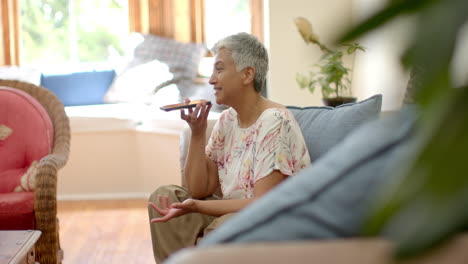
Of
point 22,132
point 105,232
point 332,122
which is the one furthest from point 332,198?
point 105,232

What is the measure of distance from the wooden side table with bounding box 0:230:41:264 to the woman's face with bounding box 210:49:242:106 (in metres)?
0.81

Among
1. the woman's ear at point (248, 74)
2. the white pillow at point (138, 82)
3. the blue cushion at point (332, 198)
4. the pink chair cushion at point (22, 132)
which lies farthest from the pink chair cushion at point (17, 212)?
the white pillow at point (138, 82)

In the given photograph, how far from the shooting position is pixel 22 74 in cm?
538

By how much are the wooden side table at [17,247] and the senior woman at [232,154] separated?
414 millimetres

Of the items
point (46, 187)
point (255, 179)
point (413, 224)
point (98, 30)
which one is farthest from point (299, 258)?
point (98, 30)

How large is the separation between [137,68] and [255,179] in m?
3.67

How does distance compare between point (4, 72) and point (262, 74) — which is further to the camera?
point (4, 72)

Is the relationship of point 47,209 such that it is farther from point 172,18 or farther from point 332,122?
point 172,18

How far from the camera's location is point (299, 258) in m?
0.54

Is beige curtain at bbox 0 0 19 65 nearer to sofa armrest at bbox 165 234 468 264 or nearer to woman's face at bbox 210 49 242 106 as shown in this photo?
woman's face at bbox 210 49 242 106

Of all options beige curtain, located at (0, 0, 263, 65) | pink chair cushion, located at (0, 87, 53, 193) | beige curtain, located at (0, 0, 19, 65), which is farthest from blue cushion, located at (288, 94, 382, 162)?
beige curtain, located at (0, 0, 19, 65)

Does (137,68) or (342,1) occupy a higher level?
(342,1)

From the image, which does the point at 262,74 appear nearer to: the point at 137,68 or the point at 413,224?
the point at 413,224

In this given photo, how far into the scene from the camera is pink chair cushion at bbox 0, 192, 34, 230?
261cm
